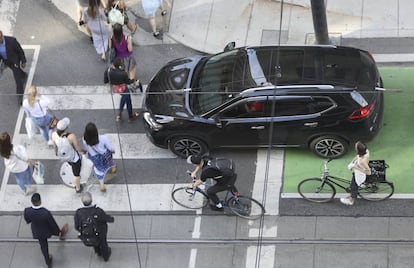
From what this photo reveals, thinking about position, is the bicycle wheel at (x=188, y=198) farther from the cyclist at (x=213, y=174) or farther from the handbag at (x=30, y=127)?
the handbag at (x=30, y=127)

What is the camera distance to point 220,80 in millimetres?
15906

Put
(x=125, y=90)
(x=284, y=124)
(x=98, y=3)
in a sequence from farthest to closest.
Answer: (x=98, y=3), (x=125, y=90), (x=284, y=124)

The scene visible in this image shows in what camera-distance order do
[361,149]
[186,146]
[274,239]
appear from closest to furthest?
1. [361,149]
2. [274,239]
3. [186,146]

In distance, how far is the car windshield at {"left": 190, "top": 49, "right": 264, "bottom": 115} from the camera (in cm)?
1559

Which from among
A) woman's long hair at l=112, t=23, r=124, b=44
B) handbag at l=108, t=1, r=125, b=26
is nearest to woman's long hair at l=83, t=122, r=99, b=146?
woman's long hair at l=112, t=23, r=124, b=44

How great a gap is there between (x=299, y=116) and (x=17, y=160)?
4.93 m

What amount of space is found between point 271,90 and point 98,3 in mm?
4512

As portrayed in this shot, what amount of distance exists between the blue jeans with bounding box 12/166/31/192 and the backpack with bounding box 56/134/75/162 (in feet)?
2.38

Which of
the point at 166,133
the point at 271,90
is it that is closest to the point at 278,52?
the point at 271,90

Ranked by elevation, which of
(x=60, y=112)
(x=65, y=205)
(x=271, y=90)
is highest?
(x=271, y=90)

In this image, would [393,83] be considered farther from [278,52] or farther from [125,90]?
[125,90]

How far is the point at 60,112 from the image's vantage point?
1741 centimetres

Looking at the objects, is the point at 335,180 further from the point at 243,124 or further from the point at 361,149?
the point at 243,124

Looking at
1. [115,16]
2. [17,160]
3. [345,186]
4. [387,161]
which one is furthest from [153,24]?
[387,161]
